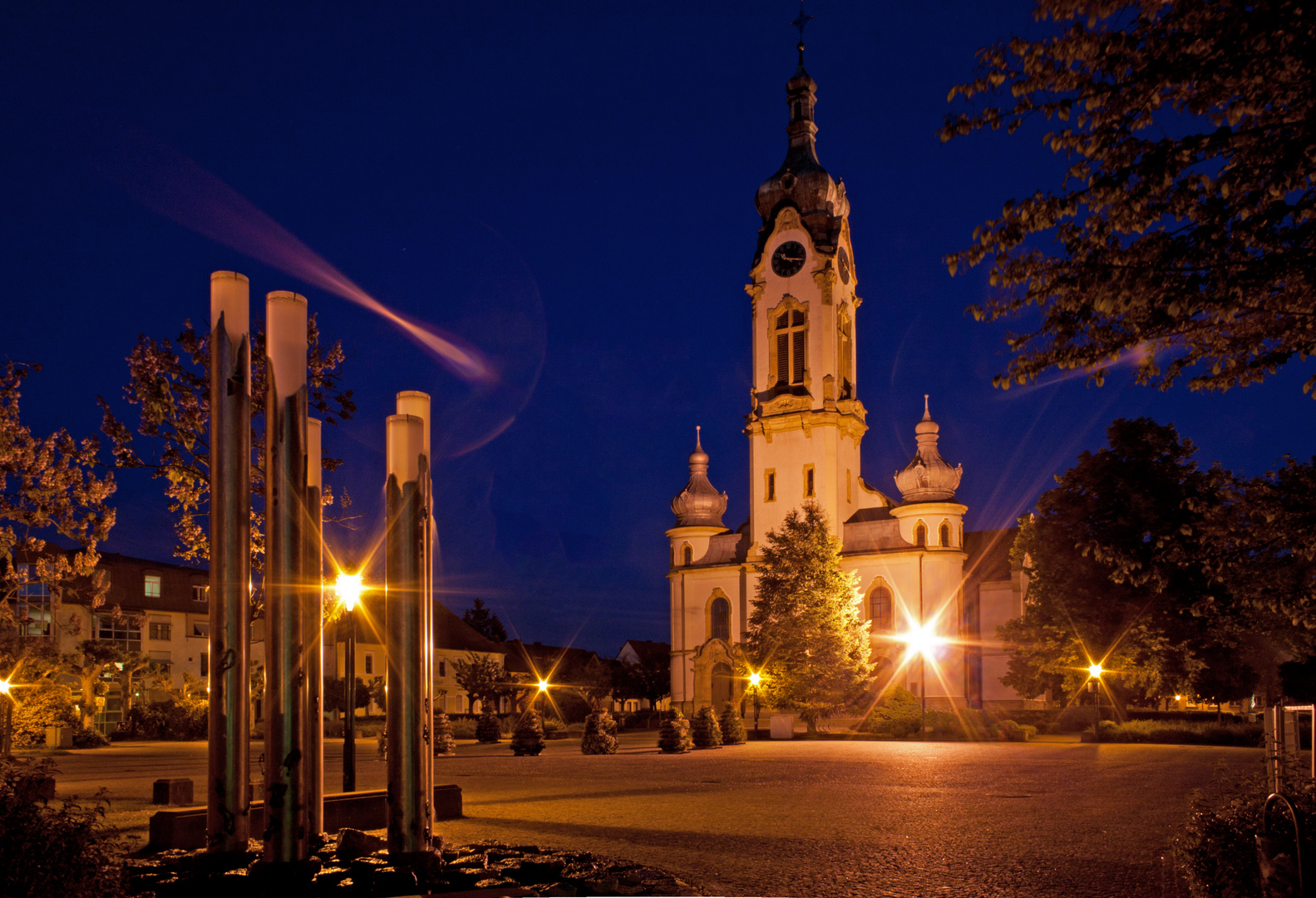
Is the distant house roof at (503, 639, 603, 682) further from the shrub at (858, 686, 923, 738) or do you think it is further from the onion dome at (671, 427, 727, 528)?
the shrub at (858, 686, 923, 738)

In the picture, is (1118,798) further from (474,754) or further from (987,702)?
(987,702)

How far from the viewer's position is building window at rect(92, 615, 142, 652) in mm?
55250

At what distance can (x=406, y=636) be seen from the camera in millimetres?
9203

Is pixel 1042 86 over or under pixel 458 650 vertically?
over

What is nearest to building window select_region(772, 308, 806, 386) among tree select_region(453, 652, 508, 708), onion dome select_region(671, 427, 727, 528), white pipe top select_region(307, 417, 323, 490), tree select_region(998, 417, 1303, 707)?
onion dome select_region(671, 427, 727, 528)

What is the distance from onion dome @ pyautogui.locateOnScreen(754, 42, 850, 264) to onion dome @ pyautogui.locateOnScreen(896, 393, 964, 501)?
12756mm

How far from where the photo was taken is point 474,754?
30312 mm

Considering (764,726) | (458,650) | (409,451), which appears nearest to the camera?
(409,451)

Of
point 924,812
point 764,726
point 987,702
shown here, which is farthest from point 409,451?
point 987,702

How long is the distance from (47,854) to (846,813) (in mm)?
10549

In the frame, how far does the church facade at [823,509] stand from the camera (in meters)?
58.7

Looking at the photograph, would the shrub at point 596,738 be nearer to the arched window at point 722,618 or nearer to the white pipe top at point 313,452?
the white pipe top at point 313,452

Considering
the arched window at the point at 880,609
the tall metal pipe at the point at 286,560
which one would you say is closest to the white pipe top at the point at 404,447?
the tall metal pipe at the point at 286,560

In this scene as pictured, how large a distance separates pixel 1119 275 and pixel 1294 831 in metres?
3.82
